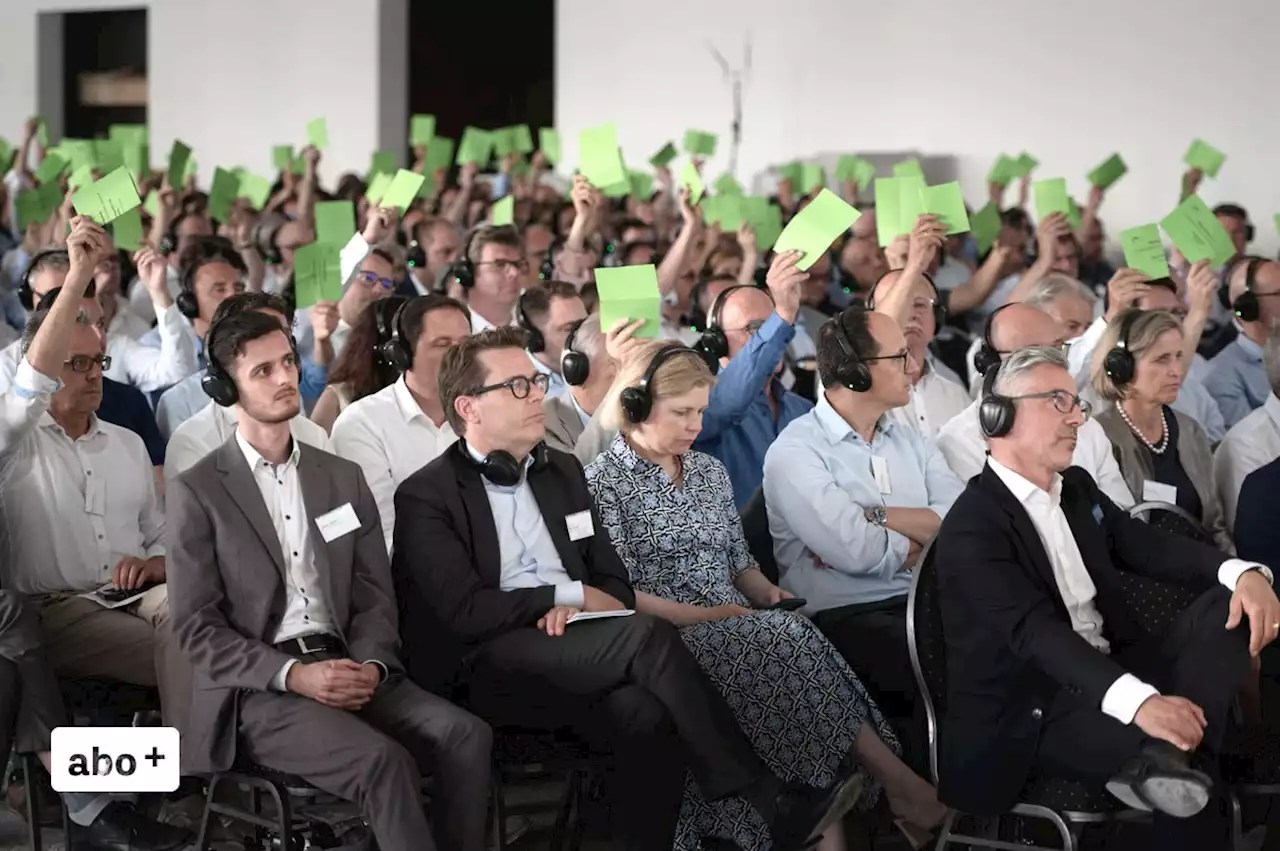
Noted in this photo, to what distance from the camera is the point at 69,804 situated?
11.4 ft

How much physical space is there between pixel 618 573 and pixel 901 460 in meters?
0.93

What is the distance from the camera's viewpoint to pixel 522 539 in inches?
138

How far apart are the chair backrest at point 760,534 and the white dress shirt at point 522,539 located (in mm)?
695

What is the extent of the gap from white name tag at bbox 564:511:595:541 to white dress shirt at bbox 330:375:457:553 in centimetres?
68

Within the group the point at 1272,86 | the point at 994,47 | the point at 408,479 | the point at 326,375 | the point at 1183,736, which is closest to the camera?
the point at 1183,736

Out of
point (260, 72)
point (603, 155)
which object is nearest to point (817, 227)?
point (603, 155)

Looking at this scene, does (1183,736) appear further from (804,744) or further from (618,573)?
(618,573)

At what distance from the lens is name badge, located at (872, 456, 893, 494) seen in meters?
3.99

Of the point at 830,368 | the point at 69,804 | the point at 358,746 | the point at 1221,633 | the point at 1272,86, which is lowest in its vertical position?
the point at 69,804

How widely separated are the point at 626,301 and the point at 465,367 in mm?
610

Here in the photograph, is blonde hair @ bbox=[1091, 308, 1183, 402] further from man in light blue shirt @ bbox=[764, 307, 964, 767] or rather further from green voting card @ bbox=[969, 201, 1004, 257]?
green voting card @ bbox=[969, 201, 1004, 257]

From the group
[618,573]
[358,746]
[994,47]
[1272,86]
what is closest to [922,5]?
[994,47]

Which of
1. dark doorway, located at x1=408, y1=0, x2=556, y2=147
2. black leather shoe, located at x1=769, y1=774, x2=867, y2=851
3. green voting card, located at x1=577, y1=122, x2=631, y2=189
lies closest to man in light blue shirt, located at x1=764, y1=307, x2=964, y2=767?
black leather shoe, located at x1=769, y1=774, x2=867, y2=851

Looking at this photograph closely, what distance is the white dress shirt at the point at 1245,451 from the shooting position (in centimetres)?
440
